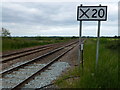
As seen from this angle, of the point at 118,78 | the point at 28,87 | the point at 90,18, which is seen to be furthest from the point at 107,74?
the point at 28,87

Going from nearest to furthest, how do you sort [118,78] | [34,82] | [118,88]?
[118,88] → [118,78] → [34,82]

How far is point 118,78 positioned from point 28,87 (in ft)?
9.55

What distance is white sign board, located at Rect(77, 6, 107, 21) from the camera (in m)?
6.09

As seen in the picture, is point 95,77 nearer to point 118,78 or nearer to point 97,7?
point 118,78

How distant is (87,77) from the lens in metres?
5.32

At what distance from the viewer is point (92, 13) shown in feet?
20.6

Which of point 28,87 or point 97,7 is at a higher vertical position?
point 97,7

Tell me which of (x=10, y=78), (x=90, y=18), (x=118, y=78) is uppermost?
(x=90, y=18)

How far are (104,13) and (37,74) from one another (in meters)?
3.97

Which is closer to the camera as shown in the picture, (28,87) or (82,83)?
(82,83)

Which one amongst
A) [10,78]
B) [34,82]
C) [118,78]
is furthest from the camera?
[10,78]

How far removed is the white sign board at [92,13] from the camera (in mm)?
6090

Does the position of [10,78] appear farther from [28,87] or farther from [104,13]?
[104,13]

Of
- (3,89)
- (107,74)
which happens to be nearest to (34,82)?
(3,89)
